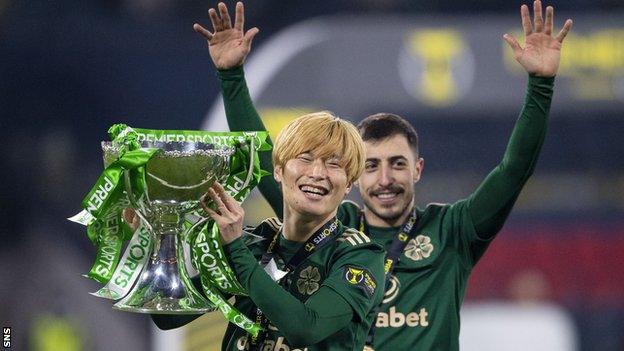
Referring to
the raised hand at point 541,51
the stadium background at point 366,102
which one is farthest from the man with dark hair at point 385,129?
the stadium background at point 366,102

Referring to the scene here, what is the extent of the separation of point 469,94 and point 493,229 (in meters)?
3.10

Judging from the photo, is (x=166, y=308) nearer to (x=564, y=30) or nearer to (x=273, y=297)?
(x=273, y=297)

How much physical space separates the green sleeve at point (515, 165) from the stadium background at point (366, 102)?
110 inches

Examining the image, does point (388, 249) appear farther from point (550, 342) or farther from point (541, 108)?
point (550, 342)

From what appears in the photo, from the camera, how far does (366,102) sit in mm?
5887

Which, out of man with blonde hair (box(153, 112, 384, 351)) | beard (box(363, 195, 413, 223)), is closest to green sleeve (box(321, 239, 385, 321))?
man with blonde hair (box(153, 112, 384, 351))

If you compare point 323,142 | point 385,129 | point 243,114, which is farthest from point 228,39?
point 323,142

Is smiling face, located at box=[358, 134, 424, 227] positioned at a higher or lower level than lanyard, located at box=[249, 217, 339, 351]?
higher

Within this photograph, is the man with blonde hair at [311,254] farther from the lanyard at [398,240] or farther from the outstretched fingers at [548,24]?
the outstretched fingers at [548,24]

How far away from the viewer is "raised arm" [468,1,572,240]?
2.71m

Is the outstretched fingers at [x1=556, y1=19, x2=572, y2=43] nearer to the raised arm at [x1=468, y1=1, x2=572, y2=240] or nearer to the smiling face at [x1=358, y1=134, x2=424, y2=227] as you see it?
the raised arm at [x1=468, y1=1, x2=572, y2=240]

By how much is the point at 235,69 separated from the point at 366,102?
313cm

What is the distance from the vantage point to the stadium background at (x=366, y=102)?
5715 millimetres

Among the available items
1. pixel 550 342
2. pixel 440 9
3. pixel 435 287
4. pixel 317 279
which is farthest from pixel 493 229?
pixel 440 9
